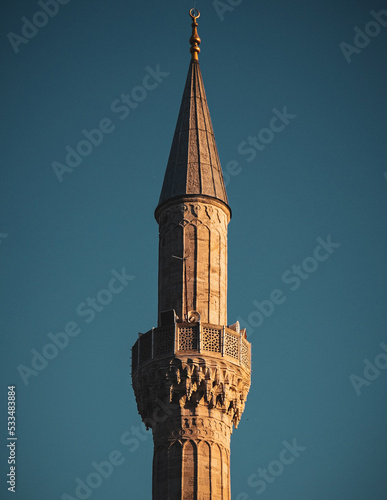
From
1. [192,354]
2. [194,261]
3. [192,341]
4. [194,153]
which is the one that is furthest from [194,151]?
[192,354]

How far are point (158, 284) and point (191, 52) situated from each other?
26.1 feet

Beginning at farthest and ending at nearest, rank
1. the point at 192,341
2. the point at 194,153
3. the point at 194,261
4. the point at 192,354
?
the point at 194,153
the point at 194,261
the point at 192,341
the point at 192,354

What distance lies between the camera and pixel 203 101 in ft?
111

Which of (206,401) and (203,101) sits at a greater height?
(203,101)

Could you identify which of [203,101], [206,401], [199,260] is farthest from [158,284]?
[203,101]

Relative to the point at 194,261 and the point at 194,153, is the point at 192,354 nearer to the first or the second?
the point at 194,261

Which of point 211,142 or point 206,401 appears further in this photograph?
point 211,142

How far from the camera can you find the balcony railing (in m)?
28.9

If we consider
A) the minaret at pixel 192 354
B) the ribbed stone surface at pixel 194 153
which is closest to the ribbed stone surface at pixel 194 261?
the minaret at pixel 192 354

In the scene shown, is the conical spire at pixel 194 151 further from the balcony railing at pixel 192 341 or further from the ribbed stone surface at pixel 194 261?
the balcony railing at pixel 192 341

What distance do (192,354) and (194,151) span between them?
669 centimetres

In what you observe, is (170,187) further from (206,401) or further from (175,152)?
(206,401)

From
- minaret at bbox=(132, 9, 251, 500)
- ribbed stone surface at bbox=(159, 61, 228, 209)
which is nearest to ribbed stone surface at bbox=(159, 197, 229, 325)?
minaret at bbox=(132, 9, 251, 500)

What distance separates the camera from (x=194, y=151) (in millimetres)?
32406
